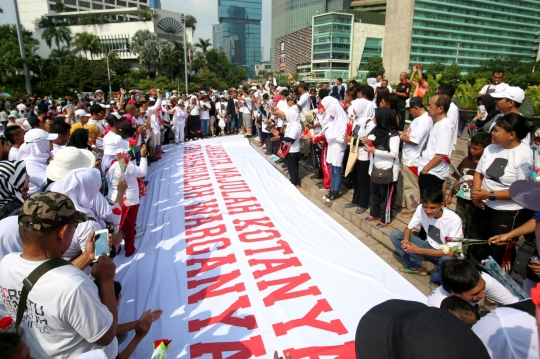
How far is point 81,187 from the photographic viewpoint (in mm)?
2582

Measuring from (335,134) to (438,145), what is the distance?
1.88 m

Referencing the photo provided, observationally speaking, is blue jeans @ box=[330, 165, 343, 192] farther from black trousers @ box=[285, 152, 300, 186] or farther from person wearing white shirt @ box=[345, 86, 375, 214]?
black trousers @ box=[285, 152, 300, 186]

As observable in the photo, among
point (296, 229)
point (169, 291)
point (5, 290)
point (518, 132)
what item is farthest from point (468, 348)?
point (296, 229)

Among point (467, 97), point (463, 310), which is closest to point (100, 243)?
point (463, 310)

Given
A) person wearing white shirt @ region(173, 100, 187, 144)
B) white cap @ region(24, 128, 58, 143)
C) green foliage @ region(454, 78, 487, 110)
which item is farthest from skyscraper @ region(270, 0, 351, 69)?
white cap @ region(24, 128, 58, 143)

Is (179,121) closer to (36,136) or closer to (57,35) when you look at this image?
(36,136)

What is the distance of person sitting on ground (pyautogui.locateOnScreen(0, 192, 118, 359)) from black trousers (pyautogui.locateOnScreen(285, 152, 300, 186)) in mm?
4959

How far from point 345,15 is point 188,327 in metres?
93.2

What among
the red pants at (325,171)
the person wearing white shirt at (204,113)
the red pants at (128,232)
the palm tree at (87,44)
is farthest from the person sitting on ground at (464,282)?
the palm tree at (87,44)

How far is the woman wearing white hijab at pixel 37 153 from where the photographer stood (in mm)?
3648

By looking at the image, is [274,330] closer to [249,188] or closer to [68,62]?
[249,188]

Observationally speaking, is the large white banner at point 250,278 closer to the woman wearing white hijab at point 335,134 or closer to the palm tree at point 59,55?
the woman wearing white hijab at point 335,134

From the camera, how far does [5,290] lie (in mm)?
1507

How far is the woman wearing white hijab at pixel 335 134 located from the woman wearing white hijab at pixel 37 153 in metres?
3.80
